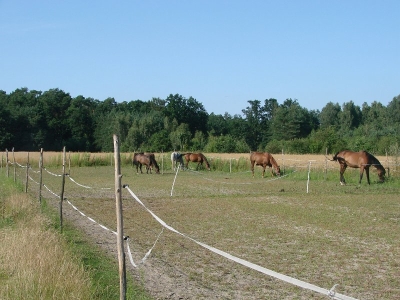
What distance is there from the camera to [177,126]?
7781cm

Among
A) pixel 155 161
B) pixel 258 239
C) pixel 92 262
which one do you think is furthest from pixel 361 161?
pixel 92 262

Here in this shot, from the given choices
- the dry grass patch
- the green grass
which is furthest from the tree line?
the dry grass patch

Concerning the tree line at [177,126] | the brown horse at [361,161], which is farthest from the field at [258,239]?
the tree line at [177,126]

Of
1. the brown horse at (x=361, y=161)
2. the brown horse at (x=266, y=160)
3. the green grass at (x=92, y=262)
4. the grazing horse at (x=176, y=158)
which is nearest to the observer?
the green grass at (x=92, y=262)

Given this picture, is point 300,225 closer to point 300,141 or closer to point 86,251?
point 86,251

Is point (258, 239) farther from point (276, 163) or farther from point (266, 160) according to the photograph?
point (266, 160)

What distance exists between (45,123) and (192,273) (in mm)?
75645

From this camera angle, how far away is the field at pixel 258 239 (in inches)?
260

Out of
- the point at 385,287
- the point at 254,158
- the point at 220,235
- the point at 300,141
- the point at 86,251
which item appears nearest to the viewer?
the point at 385,287

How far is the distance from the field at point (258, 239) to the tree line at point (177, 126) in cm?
3519

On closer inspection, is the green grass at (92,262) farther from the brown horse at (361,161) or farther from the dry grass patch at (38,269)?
the brown horse at (361,161)

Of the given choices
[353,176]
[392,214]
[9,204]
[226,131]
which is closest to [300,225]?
[392,214]

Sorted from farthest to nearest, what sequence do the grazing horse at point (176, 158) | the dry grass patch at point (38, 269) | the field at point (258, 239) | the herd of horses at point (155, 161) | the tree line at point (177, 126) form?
1. the tree line at point (177, 126)
2. the grazing horse at point (176, 158)
3. the herd of horses at point (155, 161)
4. the field at point (258, 239)
5. the dry grass patch at point (38, 269)

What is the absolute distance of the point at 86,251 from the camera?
8164 millimetres
